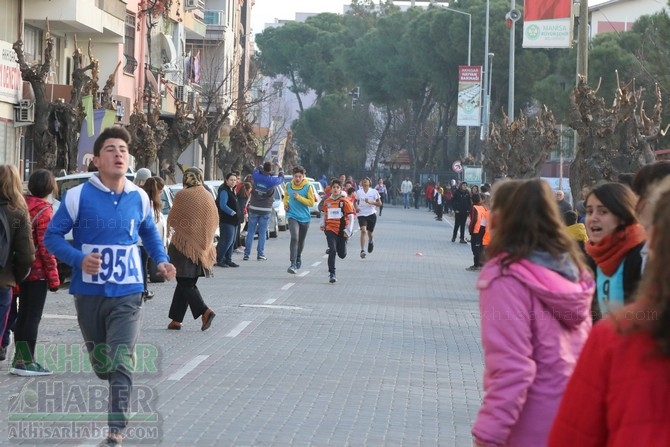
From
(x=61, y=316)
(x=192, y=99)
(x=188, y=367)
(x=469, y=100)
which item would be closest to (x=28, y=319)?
(x=188, y=367)

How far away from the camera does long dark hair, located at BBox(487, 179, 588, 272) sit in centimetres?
470

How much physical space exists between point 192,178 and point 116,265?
704 centimetres

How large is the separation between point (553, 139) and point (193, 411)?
45.1 m

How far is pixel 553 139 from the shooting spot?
173 ft

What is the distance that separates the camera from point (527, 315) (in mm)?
4594

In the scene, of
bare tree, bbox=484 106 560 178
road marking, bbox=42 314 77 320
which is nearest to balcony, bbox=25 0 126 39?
bare tree, bbox=484 106 560 178

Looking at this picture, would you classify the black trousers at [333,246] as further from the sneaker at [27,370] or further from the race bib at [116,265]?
the race bib at [116,265]

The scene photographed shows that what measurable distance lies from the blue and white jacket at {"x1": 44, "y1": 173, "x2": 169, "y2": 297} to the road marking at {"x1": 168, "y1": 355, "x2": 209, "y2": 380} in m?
3.08

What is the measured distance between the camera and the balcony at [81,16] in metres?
35.6

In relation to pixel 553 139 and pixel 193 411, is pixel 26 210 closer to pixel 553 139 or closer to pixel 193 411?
pixel 193 411

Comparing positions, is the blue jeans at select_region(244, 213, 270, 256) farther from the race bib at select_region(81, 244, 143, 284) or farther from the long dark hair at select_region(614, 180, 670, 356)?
the long dark hair at select_region(614, 180, 670, 356)

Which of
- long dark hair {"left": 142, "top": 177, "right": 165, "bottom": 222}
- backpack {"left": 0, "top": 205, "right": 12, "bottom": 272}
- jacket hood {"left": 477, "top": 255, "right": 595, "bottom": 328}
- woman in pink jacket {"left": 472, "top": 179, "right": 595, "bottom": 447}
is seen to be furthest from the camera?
long dark hair {"left": 142, "top": 177, "right": 165, "bottom": 222}

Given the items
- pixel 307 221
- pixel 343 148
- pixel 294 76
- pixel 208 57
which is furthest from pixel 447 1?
pixel 307 221

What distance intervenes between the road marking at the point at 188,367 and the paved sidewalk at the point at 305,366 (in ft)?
0.06
